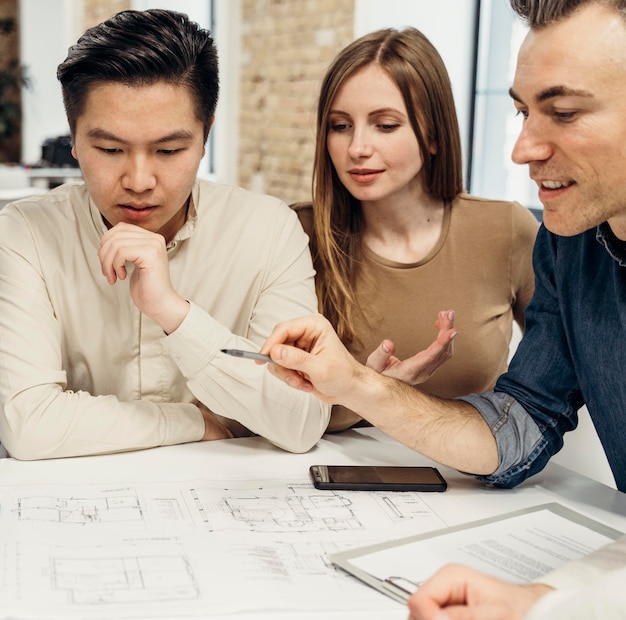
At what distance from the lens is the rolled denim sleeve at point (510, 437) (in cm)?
148

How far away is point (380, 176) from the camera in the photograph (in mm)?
1981

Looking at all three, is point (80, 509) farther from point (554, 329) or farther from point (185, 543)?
point (554, 329)

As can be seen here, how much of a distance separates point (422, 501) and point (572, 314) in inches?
17.7

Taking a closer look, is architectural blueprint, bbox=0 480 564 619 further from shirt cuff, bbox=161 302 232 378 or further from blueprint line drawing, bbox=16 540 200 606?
shirt cuff, bbox=161 302 232 378

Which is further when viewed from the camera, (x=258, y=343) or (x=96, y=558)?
(x=258, y=343)

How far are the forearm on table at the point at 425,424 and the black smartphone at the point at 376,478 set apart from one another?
47mm

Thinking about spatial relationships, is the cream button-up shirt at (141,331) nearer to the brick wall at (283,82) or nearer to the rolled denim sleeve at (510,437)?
the rolled denim sleeve at (510,437)

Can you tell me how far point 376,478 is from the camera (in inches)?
57.0

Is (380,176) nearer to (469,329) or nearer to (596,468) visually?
(469,329)

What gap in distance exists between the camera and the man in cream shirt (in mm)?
1574

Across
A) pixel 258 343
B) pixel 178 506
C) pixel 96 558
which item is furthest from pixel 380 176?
pixel 96 558

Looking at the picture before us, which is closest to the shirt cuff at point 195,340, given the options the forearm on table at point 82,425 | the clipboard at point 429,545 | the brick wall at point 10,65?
the forearm on table at point 82,425

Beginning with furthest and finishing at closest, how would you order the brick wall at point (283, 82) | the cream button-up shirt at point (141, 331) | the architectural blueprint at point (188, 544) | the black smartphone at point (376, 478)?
the brick wall at point (283, 82) → the cream button-up shirt at point (141, 331) → the black smartphone at point (376, 478) → the architectural blueprint at point (188, 544)

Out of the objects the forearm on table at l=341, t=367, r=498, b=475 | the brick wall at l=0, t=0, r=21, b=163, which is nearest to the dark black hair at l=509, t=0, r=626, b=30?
the forearm on table at l=341, t=367, r=498, b=475
